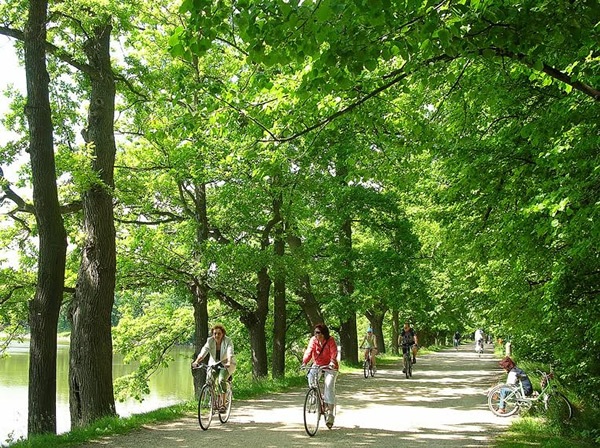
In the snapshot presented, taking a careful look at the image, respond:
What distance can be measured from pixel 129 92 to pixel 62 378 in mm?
34128

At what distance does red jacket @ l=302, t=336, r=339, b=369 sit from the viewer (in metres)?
9.84

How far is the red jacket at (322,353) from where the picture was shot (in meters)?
9.84

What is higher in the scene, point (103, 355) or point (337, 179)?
point (337, 179)

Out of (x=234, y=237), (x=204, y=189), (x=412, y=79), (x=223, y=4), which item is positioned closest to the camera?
(x=223, y=4)

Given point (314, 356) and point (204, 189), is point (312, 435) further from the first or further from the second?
point (204, 189)

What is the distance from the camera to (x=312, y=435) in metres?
9.12

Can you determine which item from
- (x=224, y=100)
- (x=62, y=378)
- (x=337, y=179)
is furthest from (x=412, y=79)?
(x=62, y=378)

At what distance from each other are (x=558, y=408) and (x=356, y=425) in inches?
138

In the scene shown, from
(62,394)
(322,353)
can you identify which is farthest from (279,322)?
(62,394)

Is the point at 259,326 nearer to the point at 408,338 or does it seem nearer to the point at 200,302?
the point at 200,302

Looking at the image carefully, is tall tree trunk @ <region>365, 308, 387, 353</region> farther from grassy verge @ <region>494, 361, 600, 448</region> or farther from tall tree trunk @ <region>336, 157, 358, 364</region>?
grassy verge @ <region>494, 361, 600, 448</region>

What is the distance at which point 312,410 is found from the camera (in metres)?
9.55

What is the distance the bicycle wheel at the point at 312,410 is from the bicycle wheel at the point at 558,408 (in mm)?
3999

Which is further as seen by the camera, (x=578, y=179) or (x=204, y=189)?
(x=204, y=189)
